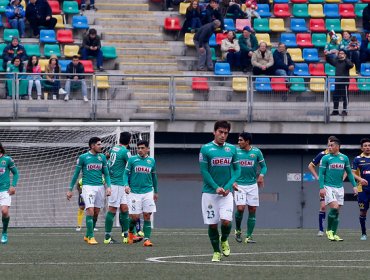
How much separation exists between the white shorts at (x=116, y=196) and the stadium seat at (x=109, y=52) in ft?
39.7

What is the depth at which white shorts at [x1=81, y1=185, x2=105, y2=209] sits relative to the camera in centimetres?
2256

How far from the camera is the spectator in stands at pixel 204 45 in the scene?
34688mm

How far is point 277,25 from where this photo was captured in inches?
1462

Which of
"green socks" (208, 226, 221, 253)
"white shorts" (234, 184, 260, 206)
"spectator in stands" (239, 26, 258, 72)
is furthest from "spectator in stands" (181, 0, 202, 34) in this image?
"green socks" (208, 226, 221, 253)

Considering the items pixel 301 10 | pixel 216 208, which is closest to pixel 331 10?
pixel 301 10

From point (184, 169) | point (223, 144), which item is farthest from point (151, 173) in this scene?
point (184, 169)

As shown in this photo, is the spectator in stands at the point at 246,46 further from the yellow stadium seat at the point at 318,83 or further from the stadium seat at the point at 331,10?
the stadium seat at the point at 331,10

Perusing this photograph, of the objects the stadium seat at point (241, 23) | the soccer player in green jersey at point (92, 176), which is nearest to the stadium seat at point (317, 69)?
the stadium seat at point (241, 23)

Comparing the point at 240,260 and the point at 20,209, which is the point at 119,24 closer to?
the point at 20,209

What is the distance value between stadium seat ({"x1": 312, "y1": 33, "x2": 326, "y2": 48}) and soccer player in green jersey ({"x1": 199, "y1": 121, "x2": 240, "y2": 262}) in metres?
20.1

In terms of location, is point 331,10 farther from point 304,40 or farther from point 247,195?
point 247,195

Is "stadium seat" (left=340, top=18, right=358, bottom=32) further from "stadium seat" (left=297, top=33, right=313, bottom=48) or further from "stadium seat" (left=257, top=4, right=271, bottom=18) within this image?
"stadium seat" (left=257, top=4, right=271, bottom=18)

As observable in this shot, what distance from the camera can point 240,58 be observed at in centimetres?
3503

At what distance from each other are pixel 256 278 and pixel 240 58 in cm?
2123
